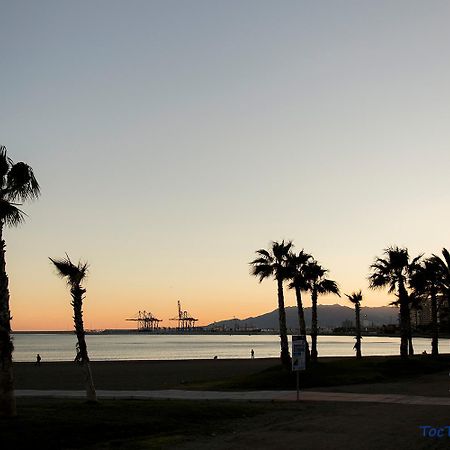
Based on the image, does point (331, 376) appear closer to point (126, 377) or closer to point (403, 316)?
point (403, 316)

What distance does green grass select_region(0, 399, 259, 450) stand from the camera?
16.1 metres

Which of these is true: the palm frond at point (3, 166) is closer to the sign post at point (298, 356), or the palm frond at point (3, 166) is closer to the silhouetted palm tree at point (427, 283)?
the sign post at point (298, 356)

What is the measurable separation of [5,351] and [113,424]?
4.08 m

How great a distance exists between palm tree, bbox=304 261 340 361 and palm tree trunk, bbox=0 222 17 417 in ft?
107

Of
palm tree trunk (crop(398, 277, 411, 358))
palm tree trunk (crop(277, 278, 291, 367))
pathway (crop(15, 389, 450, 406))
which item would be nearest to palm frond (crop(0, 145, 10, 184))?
pathway (crop(15, 389, 450, 406))

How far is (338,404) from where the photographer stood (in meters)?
25.0

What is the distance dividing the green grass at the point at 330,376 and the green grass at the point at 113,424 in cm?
1118

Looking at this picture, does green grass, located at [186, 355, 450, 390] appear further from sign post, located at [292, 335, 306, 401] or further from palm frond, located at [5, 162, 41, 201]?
palm frond, located at [5, 162, 41, 201]

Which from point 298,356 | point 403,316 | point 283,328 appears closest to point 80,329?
point 298,356

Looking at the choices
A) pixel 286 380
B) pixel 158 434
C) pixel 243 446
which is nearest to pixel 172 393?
pixel 286 380

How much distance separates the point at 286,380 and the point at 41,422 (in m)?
19.2

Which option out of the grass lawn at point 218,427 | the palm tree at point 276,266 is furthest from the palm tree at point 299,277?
the grass lawn at point 218,427

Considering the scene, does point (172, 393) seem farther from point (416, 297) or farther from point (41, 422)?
point (416, 297)

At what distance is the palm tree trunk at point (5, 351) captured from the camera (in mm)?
18641
